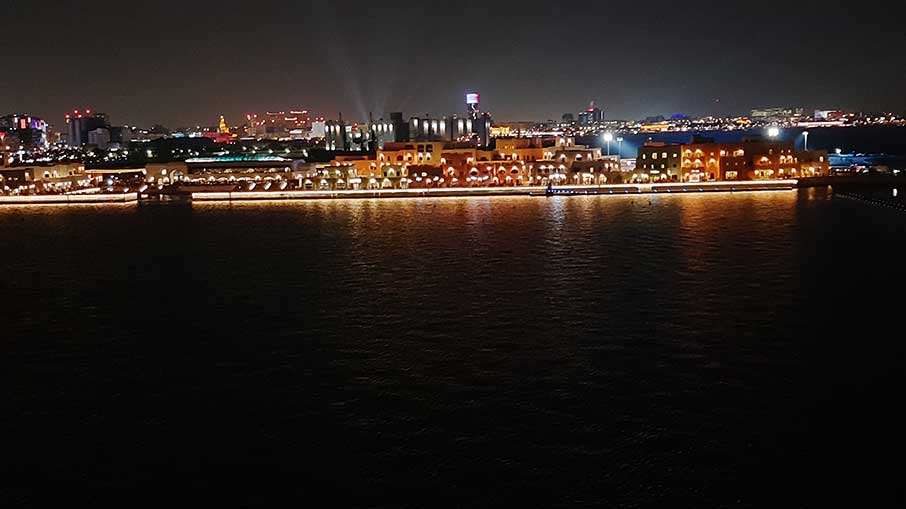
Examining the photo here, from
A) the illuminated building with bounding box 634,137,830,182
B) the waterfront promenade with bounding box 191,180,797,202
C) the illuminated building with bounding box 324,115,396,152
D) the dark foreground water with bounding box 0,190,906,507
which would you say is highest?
the illuminated building with bounding box 324,115,396,152

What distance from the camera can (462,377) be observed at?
1173 cm

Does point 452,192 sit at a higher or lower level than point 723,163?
lower

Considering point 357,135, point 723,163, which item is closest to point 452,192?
point 723,163

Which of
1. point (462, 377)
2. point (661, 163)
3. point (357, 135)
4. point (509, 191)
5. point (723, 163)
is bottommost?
point (462, 377)

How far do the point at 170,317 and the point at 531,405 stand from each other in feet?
30.4

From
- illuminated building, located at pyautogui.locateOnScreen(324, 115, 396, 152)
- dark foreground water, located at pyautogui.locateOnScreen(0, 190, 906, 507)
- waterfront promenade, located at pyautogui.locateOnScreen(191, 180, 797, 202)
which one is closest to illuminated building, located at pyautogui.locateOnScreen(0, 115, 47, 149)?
illuminated building, located at pyautogui.locateOnScreen(324, 115, 396, 152)

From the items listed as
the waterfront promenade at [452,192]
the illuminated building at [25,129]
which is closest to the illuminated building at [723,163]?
the waterfront promenade at [452,192]

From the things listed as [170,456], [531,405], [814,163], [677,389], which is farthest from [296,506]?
[814,163]

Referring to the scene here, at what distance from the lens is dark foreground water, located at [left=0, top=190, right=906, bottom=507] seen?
8.66 m

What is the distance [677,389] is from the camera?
36.3 ft

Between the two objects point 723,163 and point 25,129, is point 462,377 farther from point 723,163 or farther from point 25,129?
point 25,129

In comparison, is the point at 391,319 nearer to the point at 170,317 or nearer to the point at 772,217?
the point at 170,317

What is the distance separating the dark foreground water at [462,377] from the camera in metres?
8.66

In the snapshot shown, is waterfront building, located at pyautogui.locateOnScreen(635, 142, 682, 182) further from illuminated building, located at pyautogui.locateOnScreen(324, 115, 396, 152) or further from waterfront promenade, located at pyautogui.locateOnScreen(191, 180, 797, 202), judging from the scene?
illuminated building, located at pyautogui.locateOnScreen(324, 115, 396, 152)
